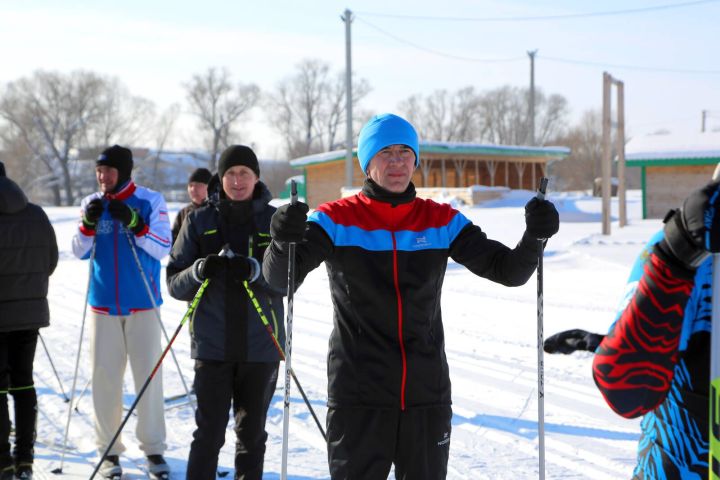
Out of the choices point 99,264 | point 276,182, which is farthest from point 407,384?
point 276,182

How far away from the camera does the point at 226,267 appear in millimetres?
3734

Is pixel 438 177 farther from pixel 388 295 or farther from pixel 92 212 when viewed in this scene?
pixel 388 295

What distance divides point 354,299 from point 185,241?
5.33 feet

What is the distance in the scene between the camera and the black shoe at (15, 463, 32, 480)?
4.50m

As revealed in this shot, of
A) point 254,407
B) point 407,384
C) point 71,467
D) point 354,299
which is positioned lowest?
point 71,467

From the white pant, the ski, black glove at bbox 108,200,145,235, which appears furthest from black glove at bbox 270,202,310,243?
the ski

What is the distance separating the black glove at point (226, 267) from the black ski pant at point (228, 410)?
48 centimetres

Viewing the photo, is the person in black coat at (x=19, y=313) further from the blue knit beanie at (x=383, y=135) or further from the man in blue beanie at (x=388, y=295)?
the blue knit beanie at (x=383, y=135)

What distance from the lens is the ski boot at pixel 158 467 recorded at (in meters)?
4.40

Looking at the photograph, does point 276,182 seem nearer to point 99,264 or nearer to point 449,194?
point 449,194

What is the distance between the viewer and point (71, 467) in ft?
15.3

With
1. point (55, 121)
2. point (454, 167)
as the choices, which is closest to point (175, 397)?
point (454, 167)

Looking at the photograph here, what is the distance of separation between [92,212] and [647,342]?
3.80 metres

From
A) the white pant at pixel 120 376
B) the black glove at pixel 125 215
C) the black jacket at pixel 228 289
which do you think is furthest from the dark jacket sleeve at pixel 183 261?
the white pant at pixel 120 376
